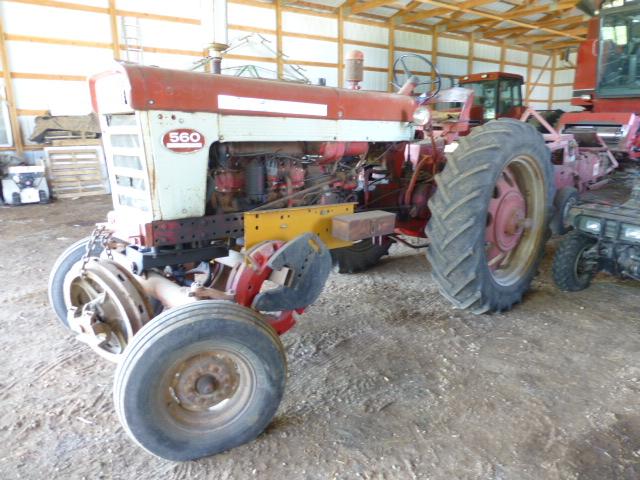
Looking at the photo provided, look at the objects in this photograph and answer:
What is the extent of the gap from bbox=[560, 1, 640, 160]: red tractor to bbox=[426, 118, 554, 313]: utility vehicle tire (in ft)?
10.3

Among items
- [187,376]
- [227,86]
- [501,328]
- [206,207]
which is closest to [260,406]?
[187,376]

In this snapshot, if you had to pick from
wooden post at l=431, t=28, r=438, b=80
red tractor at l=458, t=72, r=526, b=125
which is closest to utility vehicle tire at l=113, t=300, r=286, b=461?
red tractor at l=458, t=72, r=526, b=125

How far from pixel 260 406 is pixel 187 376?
13.3 inches


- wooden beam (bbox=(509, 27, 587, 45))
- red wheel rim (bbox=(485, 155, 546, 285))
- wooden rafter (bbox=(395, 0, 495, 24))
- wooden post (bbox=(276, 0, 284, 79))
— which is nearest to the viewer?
red wheel rim (bbox=(485, 155, 546, 285))

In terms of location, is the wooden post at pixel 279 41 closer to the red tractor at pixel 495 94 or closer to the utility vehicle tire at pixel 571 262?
the red tractor at pixel 495 94

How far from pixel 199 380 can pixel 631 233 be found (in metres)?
2.94

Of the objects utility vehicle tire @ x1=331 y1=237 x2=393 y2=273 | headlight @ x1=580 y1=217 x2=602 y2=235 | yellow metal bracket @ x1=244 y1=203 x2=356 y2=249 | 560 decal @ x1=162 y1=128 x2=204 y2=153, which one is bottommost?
utility vehicle tire @ x1=331 y1=237 x2=393 y2=273

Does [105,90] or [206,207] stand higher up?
[105,90]

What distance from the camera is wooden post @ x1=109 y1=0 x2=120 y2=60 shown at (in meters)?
9.91

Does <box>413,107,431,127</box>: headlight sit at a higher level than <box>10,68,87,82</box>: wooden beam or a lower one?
lower

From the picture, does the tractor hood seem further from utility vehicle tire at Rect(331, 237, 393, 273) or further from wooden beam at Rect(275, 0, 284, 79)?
wooden beam at Rect(275, 0, 284, 79)

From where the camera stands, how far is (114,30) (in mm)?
10008

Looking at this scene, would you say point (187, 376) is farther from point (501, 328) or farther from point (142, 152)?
point (501, 328)

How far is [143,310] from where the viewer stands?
2240 millimetres
